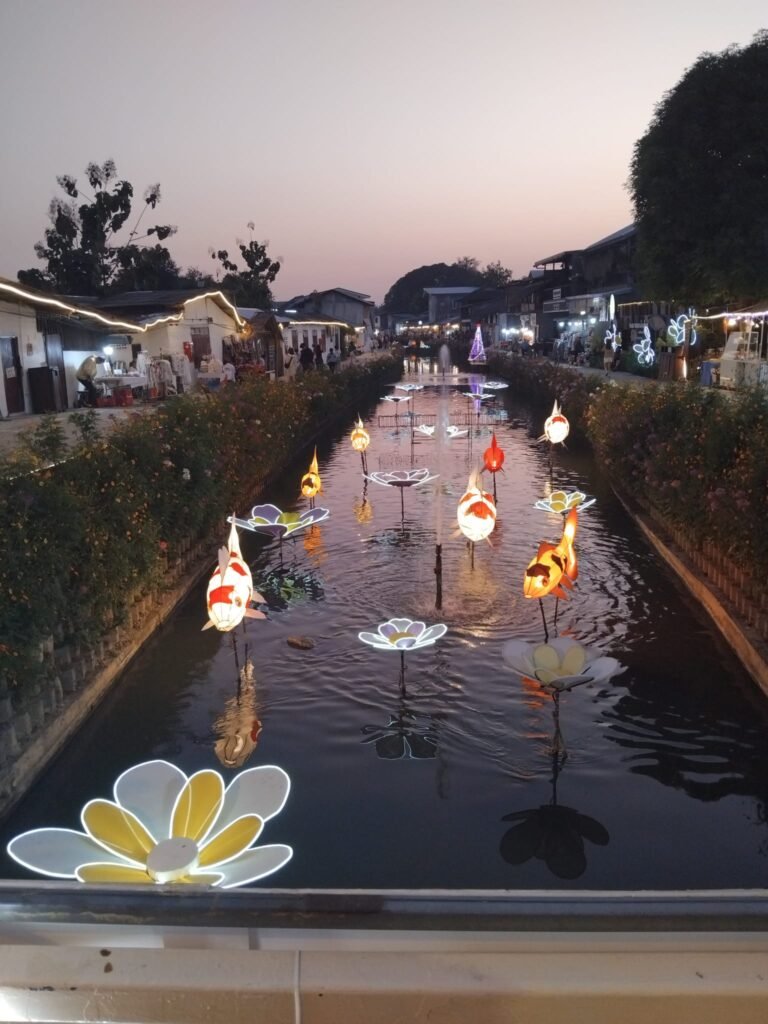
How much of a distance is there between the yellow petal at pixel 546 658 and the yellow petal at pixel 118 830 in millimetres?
3158

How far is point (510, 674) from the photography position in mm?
8211

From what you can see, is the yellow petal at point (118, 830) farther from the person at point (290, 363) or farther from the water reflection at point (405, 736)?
the person at point (290, 363)

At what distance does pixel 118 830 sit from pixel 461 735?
11.0 feet

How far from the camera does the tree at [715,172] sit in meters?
24.2

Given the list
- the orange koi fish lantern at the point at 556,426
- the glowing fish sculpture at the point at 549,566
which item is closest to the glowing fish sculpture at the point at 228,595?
the glowing fish sculpture at the point at 549,566

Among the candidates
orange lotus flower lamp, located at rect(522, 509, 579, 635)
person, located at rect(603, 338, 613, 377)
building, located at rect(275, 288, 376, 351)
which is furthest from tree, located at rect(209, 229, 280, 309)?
orange lotus flower lamp, located at rect(522, 509, 579, 635)

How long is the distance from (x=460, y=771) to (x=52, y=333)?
18606mm

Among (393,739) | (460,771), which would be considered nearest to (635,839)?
(460,771)

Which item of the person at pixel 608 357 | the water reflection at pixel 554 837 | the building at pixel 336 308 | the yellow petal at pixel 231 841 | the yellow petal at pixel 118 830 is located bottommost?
the water reflection at pixel 554 837

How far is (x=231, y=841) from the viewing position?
443 cm

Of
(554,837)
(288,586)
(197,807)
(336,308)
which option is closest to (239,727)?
(197,807)

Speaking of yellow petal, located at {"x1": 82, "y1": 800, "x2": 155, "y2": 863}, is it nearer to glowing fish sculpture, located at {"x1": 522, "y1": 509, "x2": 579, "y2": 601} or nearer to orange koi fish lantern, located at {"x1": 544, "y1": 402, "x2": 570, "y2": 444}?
glowing fish sculpture, located at {"x1": 522, "y1": 509, "x2": 579, "y2": 601}

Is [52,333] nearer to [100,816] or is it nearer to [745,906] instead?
[100,816]

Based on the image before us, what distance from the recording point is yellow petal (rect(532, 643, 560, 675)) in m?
6.39
